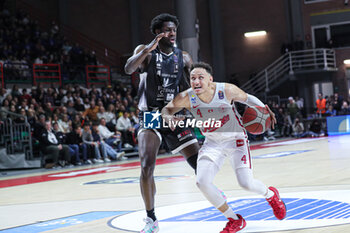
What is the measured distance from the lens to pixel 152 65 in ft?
17.3

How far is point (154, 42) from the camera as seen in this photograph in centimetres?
490

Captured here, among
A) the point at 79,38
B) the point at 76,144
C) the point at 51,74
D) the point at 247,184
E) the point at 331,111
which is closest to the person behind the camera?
the point at 247,184

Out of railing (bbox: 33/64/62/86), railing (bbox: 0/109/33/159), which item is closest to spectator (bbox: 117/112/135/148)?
railing (bbox: 0/109/33/159)

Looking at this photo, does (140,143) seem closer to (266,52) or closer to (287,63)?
(287,63)

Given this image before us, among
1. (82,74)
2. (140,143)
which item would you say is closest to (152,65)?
(140,143)

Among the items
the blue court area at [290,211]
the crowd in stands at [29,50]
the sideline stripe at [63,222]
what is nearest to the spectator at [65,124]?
the crowd in stands at [29,50]

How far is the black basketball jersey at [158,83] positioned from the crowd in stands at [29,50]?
15786 millimetres

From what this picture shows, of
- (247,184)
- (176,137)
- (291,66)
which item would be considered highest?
(291,66)

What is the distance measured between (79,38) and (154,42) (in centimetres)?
2645

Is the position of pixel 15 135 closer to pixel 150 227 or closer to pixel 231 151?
pixel 150 227

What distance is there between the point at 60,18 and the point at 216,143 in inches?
1113

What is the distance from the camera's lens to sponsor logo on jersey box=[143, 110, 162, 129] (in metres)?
5.13

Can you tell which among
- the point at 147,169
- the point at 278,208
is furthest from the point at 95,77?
the point at 278,208

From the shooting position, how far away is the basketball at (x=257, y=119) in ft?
16.1
